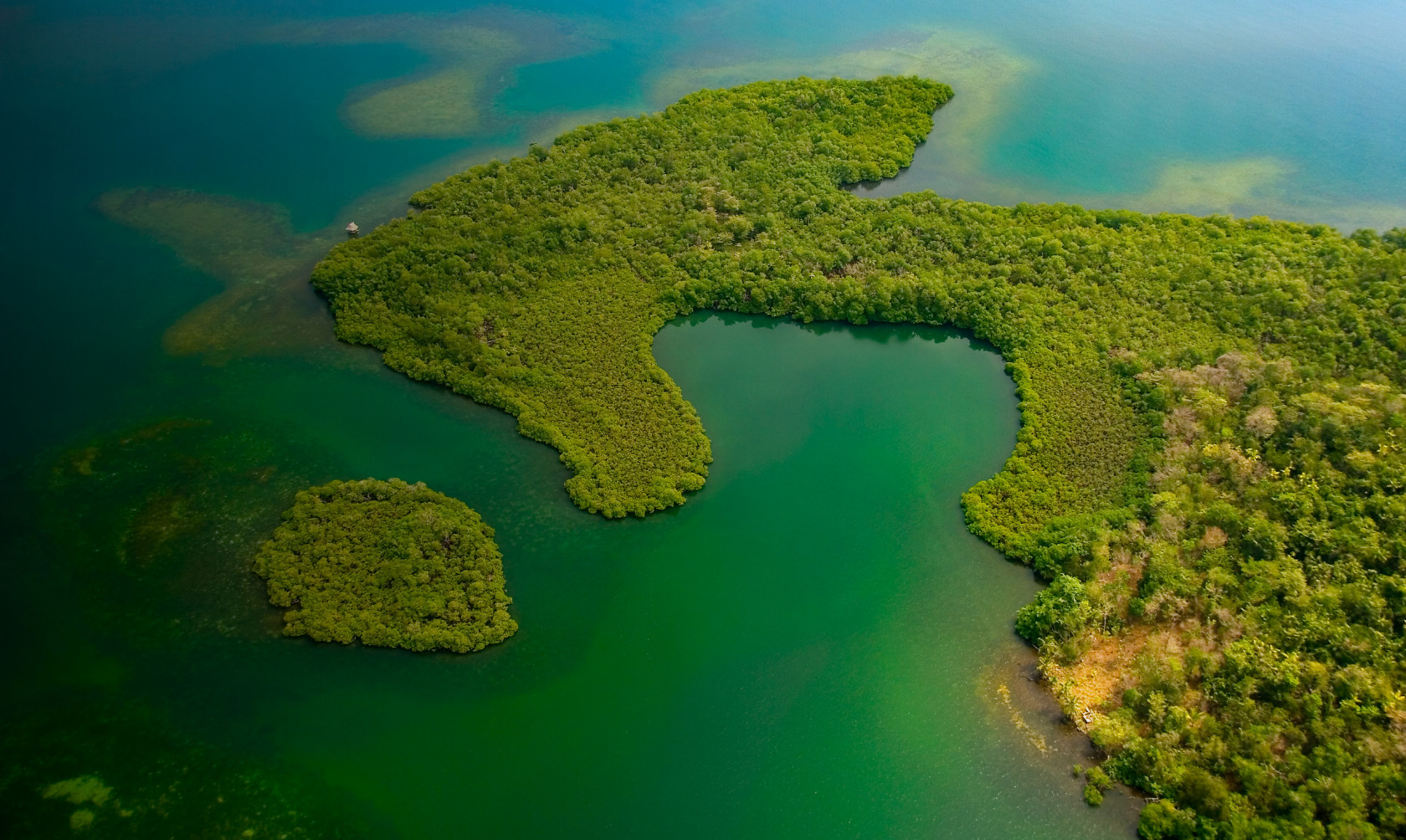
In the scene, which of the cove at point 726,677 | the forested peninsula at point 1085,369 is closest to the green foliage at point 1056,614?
the forested peninsula at point 1085,369

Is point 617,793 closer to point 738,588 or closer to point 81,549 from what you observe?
point 738,588

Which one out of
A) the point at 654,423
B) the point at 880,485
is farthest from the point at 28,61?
the point at 880,485

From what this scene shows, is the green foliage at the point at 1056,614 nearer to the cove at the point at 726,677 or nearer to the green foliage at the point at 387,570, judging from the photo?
the cove at the point at 726,677

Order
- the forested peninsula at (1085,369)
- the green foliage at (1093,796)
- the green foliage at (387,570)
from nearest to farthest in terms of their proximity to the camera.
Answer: the green foliage at (1093,796) < the forested peninsula at (1085,369) < the green foliage at (387,570)

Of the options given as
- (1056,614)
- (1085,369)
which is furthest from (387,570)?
(1085,369)

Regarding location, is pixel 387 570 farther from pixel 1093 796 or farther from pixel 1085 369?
pixel 1085 369

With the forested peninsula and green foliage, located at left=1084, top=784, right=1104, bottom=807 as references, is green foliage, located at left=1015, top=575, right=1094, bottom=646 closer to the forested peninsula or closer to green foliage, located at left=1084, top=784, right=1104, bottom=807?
the forested peninsula
